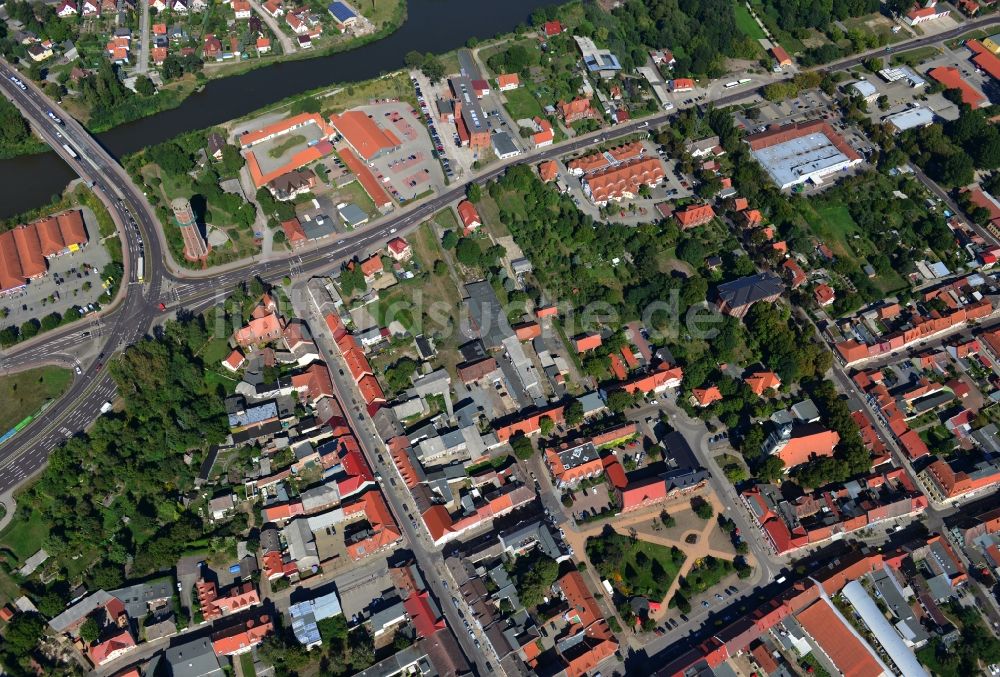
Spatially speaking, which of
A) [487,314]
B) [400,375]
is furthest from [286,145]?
[400,375]

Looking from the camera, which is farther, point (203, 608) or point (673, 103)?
point (673, 103)

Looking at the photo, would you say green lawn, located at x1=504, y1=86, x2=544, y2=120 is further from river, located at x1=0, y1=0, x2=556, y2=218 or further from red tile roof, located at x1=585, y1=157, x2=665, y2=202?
river, located at x1=0, y1=0, x2=556, y2=218

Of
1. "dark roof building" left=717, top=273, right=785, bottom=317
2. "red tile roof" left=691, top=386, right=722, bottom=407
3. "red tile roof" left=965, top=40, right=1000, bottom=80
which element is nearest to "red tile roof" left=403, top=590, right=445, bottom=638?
"red tile roof" left=691, top=386, right=722, bottom=407

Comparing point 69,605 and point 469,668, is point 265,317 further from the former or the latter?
point 469,668

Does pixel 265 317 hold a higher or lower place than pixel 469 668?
higher

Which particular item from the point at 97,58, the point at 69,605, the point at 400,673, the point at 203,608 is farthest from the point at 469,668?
the point at 97,58

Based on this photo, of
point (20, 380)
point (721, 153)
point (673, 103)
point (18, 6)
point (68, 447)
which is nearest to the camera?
point (68, 447)

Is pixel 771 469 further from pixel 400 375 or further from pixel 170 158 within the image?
pixel 170 158
